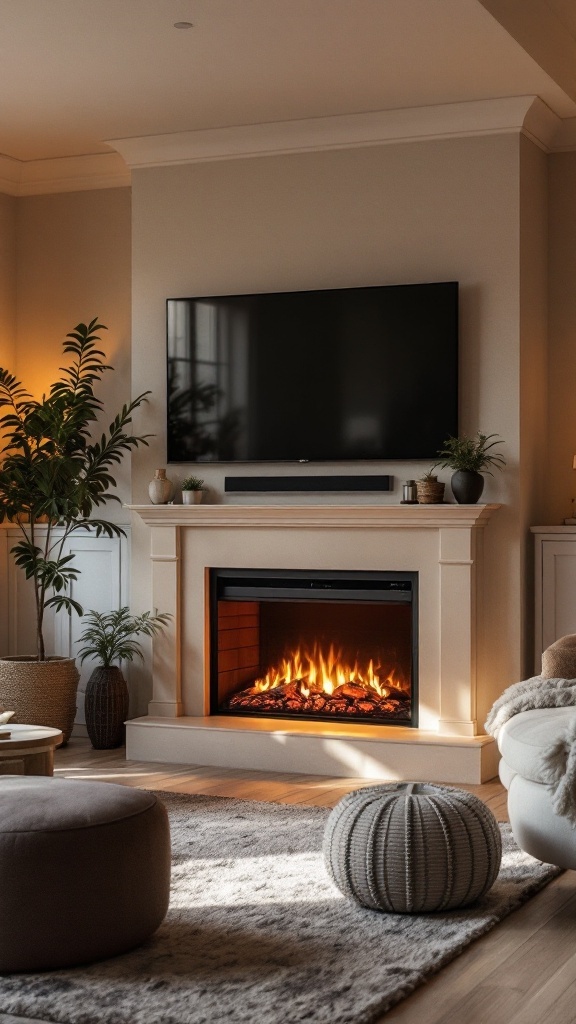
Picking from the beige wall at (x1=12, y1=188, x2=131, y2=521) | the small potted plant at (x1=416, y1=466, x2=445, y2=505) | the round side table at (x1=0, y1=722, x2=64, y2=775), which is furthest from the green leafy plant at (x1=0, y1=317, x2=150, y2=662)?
the round side table at (x1=0, y1=722, x2=64, y2=775)

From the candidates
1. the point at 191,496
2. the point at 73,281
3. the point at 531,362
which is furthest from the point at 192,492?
the point at 531,362

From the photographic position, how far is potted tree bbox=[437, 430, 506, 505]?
5215mm

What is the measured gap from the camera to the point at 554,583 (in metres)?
5.41

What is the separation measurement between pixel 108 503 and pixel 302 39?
270 centimetres

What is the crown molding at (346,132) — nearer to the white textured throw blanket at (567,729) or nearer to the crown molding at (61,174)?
the crown molding at (61,174)

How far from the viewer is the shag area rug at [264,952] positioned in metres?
2.67

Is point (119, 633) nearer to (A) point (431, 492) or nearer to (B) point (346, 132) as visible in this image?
(A) point (431, 492)

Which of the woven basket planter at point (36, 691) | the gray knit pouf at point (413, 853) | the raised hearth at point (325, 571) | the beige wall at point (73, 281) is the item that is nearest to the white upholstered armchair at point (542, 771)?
the gray knit pouf at point (413, 853)

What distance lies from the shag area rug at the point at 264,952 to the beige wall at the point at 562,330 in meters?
2.12

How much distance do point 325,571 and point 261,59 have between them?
220cm

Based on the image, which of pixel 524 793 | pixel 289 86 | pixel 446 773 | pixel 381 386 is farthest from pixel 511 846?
pixel 289 86

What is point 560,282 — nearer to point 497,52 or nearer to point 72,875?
point 497,52

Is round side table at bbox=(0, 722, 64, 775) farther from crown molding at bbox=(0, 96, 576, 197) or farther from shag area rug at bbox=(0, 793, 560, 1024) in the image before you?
crown molding at bbox=(0, 96, 576, 197)

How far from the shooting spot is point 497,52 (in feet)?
15.5
